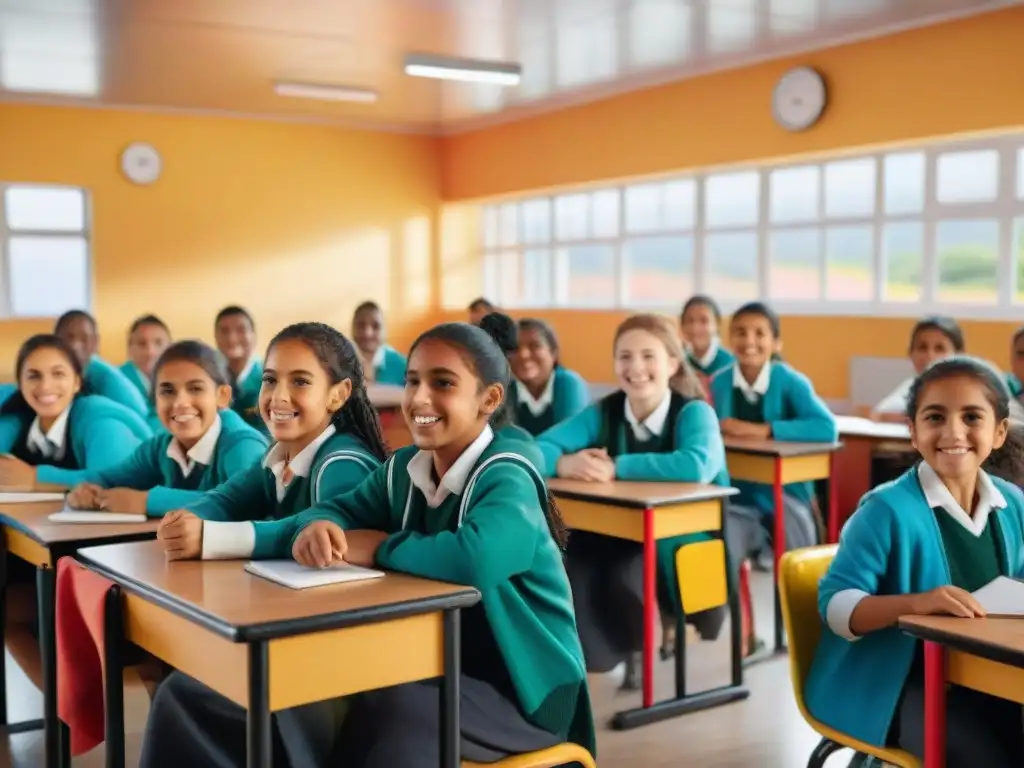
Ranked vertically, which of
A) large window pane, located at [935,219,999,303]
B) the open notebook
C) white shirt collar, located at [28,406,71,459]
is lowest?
the open notebook

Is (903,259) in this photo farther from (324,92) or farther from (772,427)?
(324,92)

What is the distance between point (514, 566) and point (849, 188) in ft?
21.5

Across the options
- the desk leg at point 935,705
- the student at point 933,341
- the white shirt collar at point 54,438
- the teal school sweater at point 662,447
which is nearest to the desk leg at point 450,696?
the desk leg at point 935,705

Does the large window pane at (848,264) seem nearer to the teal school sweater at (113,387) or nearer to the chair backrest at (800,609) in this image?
the teal school sweater at (113,387)

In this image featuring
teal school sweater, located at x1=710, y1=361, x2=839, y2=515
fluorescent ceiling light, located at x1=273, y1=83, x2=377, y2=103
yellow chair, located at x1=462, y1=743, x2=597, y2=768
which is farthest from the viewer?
fluorescent ceiling light, located at x1=273, y1=83, x2=377, y2=103

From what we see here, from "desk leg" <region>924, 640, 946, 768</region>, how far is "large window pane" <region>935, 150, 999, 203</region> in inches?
228

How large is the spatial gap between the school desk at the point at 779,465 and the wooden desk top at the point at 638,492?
65 cm

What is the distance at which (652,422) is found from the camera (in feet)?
13.1

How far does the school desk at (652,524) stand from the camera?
352 cm

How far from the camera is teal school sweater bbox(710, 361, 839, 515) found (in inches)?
181

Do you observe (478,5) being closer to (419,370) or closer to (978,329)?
(978,329)

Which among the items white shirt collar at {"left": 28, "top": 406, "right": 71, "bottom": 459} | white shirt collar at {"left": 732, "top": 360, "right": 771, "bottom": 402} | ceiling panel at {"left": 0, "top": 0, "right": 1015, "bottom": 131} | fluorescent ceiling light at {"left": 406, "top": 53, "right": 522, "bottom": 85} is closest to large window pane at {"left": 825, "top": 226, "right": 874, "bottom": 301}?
ceiling panel at {"left": 0, "top": 0, "right": 1015, "bottom": 131}

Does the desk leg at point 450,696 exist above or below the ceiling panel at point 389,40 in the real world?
below

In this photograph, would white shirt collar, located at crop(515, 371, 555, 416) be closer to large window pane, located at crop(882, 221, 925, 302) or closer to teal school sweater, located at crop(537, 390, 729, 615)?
teal school sweater, located at crop(537, 390, 729, 615)
